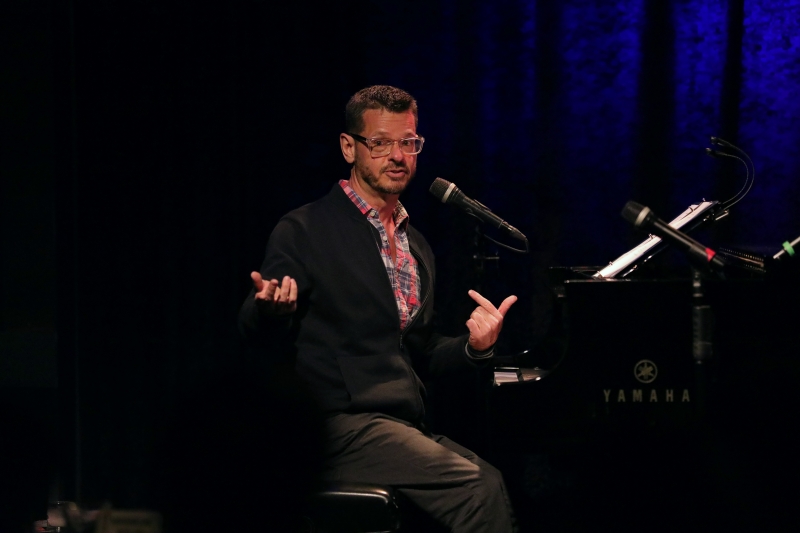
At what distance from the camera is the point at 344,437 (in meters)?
2.55

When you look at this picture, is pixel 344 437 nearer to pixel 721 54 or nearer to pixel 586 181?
pixel 586 181

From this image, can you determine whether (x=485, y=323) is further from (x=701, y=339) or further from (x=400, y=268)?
(x=701, y=339)

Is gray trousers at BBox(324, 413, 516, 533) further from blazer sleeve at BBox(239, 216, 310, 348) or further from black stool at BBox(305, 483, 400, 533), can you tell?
blazer sleeve at BBox(239, 216, 310, 348)

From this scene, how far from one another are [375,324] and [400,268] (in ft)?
0.82

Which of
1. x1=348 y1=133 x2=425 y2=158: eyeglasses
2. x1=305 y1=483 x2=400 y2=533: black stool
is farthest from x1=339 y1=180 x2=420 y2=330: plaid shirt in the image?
x1=305 y1=483 x2=400 y2=533: black stool

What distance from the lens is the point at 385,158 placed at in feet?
9.05

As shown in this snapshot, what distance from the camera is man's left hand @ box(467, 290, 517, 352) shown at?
2688 millimetres

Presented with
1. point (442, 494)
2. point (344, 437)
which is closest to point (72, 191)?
point (344, 437)

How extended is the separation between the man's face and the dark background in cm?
71

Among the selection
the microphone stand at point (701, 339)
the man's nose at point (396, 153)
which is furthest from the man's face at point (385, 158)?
the microphone stand at point (701, 339)

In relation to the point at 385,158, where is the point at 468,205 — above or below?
below

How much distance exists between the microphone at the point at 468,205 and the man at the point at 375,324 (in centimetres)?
15

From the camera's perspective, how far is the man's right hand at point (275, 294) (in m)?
2.30

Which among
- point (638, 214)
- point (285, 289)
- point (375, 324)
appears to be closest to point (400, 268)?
point (375, 324)
